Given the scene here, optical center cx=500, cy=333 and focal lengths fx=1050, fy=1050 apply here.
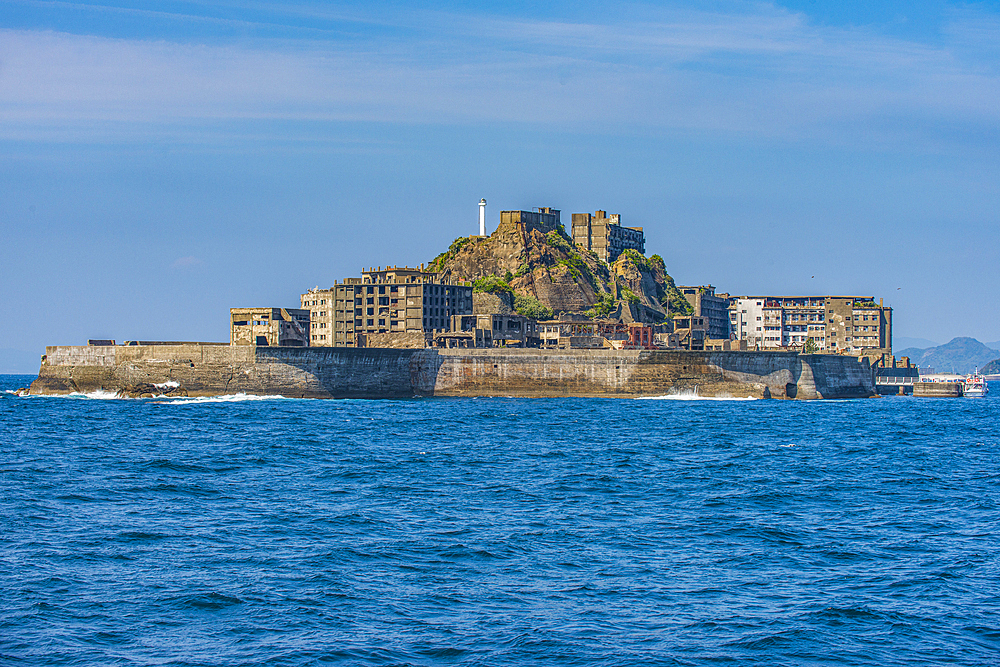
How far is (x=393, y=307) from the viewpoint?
154875 mm

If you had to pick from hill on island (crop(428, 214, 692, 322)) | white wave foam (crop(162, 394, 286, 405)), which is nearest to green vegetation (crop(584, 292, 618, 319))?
hill on island (crop(428, 214, 692, 322))

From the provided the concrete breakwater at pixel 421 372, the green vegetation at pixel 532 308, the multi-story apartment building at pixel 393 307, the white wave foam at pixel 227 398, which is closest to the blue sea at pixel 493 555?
the white wave foam at pixel 227 398

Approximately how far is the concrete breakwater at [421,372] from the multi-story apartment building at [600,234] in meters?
75.0

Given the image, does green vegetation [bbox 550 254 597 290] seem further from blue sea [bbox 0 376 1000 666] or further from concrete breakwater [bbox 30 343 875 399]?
blue sea [bbox 0 376 1000 666]

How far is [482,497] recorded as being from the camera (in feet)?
125

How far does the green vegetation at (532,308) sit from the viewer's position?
161m

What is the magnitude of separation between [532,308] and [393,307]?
2179cm

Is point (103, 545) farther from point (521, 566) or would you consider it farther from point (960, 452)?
point (960, 452)

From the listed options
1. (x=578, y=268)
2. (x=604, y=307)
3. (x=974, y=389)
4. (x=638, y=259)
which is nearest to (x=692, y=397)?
(x=604, y=307)

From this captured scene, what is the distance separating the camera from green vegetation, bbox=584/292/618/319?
164625mm

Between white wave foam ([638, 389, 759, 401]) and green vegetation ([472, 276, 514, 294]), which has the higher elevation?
green vegetation ([472, 276, 514, 294])

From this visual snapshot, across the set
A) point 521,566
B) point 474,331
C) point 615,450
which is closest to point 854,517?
point 521,566

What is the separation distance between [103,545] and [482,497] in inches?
548

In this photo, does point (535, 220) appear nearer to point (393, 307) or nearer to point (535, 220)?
point (535, 220)
